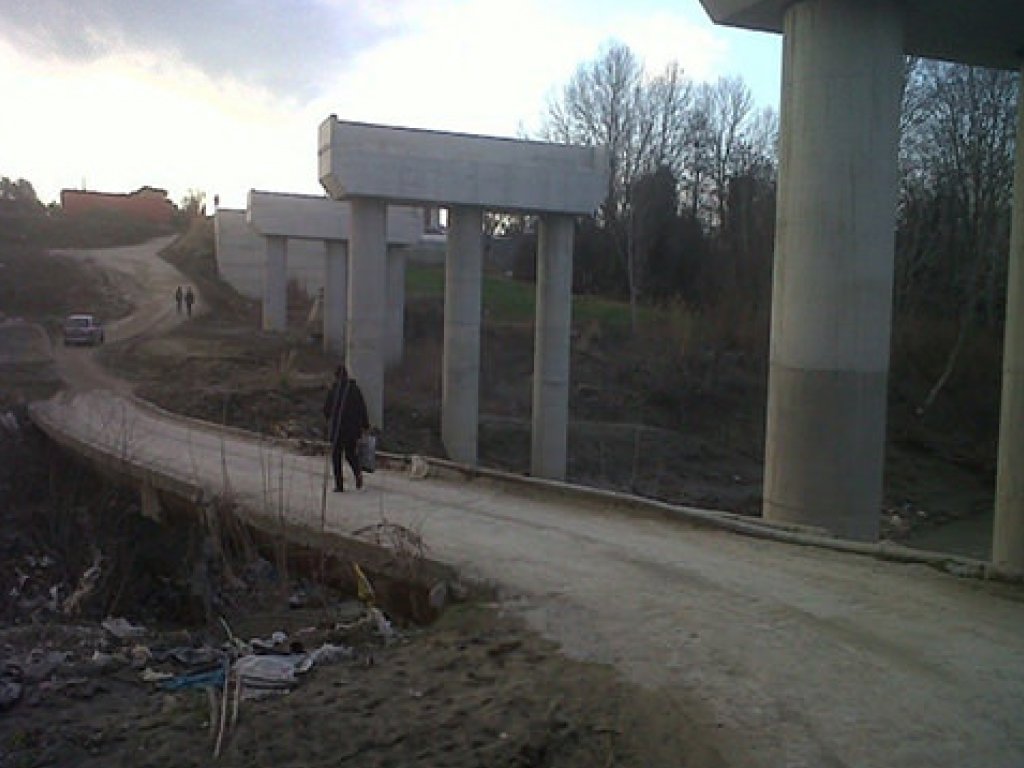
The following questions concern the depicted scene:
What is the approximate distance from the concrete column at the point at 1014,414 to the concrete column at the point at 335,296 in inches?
1199

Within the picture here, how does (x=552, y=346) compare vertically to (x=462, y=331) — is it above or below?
below

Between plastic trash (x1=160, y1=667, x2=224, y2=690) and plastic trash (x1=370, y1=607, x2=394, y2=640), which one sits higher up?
plastic trash (x1=160, y1=667, x2=224, y2=690)

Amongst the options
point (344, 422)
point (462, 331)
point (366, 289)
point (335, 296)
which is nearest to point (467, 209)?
point (462, 331)

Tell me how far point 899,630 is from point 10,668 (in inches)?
216

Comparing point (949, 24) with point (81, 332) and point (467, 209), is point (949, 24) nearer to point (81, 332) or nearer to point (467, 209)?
point (467, 209)

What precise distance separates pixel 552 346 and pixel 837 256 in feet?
57.9

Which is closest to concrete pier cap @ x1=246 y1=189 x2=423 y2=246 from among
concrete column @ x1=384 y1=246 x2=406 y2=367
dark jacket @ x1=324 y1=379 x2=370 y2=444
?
concrete column @ x1=384 y1=246 x2=406 y2=367

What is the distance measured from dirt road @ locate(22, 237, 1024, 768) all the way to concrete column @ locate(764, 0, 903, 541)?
240 centimetres

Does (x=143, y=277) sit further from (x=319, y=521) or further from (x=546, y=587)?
(x=546, y=587)

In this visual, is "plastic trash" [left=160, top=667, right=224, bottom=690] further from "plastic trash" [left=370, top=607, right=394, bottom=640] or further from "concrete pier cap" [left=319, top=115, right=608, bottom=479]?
"concrete pier cap" [left=319, top=115, right=608, bottom=479]

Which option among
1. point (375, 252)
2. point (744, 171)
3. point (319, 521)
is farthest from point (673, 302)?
point (319, 521)

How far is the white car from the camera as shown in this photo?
40531mm

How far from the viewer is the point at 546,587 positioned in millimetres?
7922

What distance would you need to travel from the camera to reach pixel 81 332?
40625 mm
